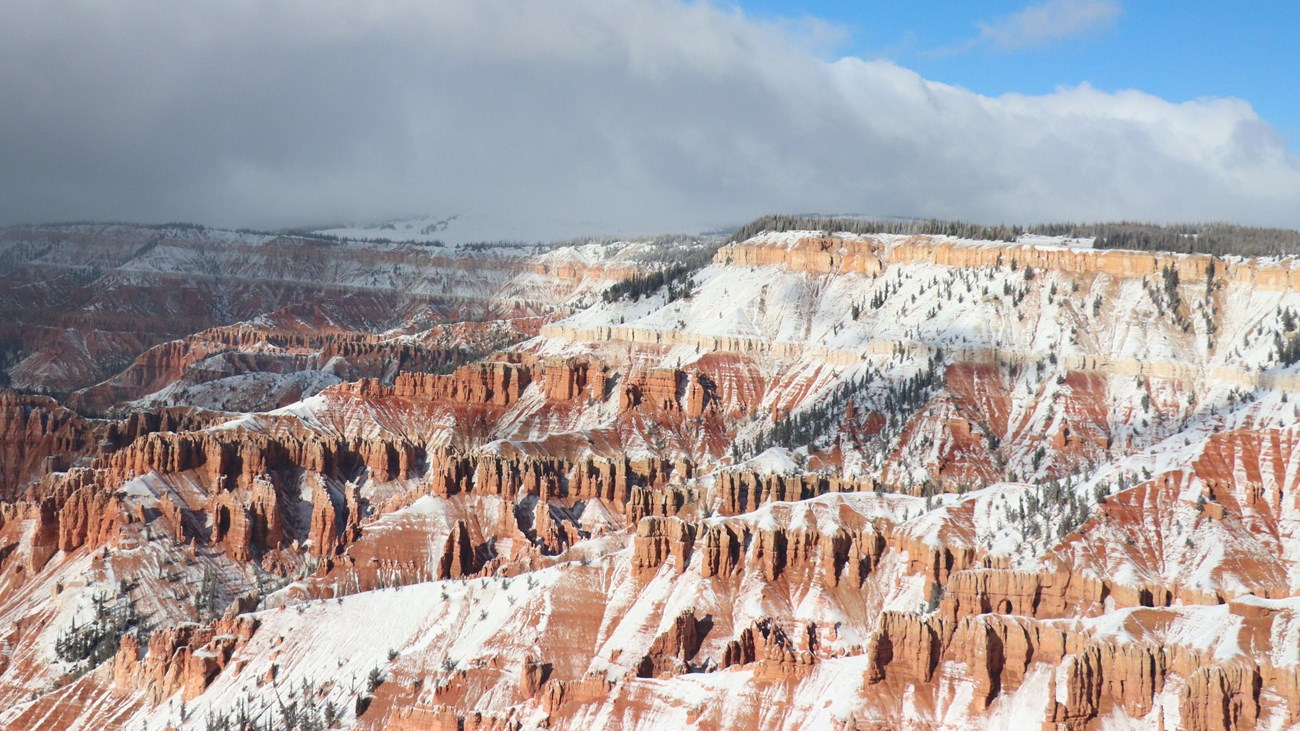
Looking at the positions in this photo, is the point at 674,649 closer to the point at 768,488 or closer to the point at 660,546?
the point at 660,546

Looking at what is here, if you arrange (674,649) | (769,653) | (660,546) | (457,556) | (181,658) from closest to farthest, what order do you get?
(769,653) < (674,649) < (181,658) < (660,546) < (457,556)

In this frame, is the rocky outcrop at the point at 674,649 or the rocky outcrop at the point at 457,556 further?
the rocky outcrop at the point at 457,556

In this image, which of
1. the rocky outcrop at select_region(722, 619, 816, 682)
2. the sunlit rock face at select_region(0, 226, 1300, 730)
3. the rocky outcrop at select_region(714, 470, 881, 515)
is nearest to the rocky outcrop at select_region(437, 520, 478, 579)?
the sunlit rock face at select_region(0, 226, 1300, 730)

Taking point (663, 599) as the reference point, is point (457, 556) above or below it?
below

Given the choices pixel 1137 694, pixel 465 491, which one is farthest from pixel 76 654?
pixel 1137 694

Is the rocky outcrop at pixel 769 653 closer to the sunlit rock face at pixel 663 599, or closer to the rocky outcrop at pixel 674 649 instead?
the sunlit rock face at pixel 663 599

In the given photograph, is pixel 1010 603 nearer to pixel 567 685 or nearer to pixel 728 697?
pixel 728 697

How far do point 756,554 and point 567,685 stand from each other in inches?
1071

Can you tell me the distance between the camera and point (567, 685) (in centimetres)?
10269

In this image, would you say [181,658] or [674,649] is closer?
[674,649]

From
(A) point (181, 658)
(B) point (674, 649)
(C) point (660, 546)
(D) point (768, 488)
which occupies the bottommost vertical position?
(A) point (181, 658)

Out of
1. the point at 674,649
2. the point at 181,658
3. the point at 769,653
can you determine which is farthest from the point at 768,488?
the point at 181,658

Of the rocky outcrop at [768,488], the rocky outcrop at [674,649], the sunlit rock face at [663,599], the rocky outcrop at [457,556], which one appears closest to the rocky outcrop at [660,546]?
the sunlit rock face at [663,599]

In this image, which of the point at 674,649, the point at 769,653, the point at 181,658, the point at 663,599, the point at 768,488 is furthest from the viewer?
the point at 768,488
